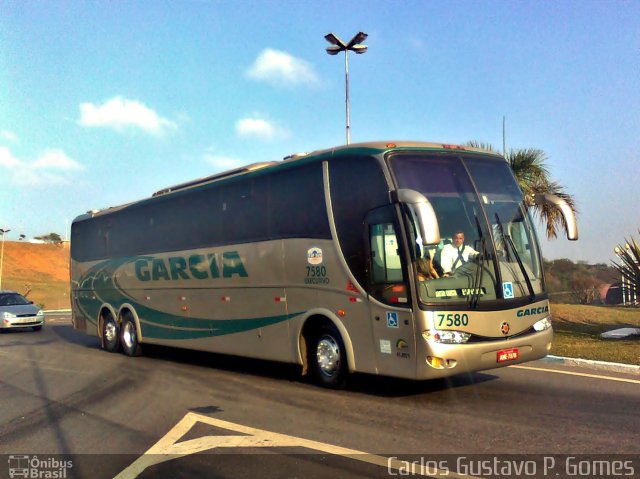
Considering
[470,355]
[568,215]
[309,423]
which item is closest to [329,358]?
[309,423]

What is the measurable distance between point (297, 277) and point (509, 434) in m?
4.03

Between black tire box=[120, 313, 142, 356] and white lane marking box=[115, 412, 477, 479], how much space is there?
7.76 meters

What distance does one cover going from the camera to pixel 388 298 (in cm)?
718

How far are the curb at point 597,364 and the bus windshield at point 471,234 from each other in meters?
2.70

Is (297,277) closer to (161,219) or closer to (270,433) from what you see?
(270,433)

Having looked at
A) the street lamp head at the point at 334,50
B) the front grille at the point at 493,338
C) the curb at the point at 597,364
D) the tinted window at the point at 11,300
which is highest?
the street lamp head at the point at 334,50

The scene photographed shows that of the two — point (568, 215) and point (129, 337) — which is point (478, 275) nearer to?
point (568, 215)

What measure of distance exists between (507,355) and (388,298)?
168 centimetres

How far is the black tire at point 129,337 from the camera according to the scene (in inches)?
544

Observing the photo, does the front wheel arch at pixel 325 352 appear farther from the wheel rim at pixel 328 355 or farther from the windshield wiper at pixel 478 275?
the windshield wiper at pixel 478 275

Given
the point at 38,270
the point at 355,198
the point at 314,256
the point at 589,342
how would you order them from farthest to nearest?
the point at 38,270
the point at 589,342
the point at 314,256
the point at 355,198

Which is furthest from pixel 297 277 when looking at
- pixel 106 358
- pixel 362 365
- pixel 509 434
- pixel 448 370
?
pixel 106 358

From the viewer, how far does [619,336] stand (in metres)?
13.2

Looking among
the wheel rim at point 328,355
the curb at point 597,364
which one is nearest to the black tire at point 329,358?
the wheel rim at point 328,355
